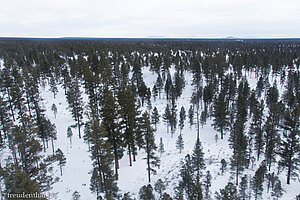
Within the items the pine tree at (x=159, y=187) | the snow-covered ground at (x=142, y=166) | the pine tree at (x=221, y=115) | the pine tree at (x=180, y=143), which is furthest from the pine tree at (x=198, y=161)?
the pine tree at (x=221, y=115)

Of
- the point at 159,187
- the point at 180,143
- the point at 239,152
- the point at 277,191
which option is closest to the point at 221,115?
the point at 180,143

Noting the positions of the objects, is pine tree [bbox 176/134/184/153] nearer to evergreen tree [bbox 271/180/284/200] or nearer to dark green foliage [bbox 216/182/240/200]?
evergreen tree [bbox 271/180/284/200]

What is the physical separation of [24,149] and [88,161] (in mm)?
16423

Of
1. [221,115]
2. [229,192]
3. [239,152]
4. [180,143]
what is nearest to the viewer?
[229,192]

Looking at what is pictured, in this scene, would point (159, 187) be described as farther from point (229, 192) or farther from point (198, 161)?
point (229, 192)

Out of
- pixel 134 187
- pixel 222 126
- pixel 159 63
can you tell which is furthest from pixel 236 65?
pixel 134 187

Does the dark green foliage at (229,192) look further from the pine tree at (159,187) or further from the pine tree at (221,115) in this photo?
the pine tree at (221,115)

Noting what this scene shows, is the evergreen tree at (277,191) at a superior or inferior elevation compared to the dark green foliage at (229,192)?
inferior

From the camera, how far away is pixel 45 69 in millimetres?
64938

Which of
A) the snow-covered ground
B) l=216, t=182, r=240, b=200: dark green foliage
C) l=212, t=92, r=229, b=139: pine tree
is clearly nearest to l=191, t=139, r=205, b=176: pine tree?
the snow-covered ground

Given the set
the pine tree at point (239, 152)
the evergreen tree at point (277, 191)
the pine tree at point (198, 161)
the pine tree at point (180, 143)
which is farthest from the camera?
the pine tree at point (180, 143)

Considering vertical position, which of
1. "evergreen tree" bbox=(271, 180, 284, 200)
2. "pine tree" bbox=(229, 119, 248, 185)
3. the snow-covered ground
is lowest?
the snow-covered ground

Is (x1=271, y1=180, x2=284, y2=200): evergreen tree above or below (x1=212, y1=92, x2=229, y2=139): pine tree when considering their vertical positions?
below

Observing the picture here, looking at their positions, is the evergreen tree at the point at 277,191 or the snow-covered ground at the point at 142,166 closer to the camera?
the evergreen tree at the point at 277,191
